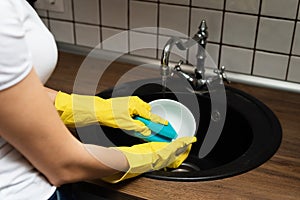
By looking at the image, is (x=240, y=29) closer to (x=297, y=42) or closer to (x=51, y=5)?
(x=297, y=42)

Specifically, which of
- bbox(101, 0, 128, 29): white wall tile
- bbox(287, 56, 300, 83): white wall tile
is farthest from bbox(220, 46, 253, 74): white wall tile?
bbox(101, 0, 128, 29): white wall tile

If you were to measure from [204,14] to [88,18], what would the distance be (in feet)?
1.27

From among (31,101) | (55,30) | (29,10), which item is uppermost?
(29,10)

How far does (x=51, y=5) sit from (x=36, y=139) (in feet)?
2.68

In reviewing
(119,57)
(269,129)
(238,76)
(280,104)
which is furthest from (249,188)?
(119,57)

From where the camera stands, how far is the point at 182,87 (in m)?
1.26

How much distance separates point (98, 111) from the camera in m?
1.03

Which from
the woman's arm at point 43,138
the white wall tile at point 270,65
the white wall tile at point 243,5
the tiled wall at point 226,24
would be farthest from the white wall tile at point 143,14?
the woman's arm at point 43,138

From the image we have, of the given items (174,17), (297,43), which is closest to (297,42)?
(297,43)

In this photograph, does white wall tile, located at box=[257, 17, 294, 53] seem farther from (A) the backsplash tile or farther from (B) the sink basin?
(B) the sink basin

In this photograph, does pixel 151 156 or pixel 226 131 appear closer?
pixel 151 156

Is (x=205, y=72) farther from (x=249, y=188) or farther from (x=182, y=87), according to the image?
(x=249, y=188)

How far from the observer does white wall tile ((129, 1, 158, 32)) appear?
1307 mm

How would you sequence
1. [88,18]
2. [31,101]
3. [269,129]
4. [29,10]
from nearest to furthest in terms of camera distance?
[31,101], [29,10], [269,129], [88,18]
